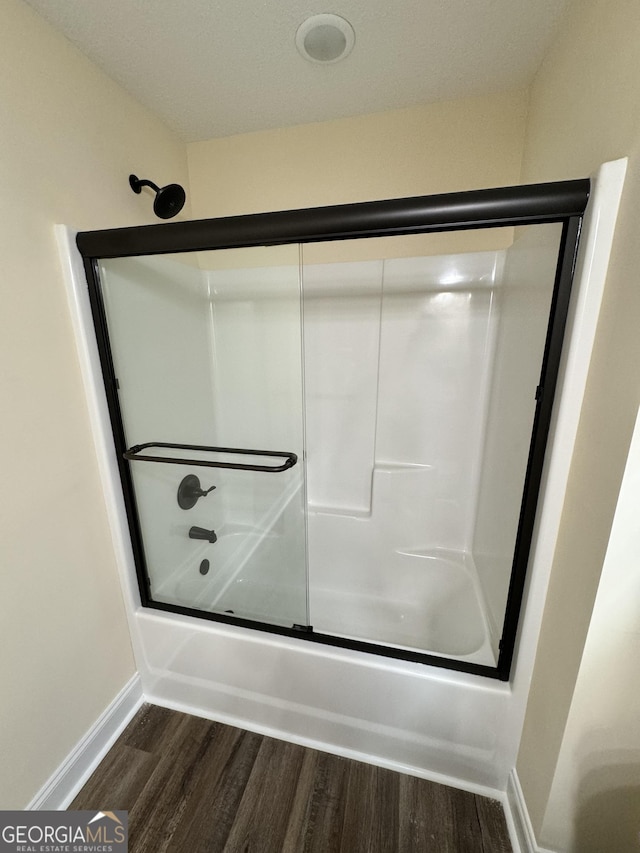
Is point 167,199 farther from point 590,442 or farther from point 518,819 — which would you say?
point 518,819

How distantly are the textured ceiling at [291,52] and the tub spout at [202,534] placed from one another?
176 centimetres

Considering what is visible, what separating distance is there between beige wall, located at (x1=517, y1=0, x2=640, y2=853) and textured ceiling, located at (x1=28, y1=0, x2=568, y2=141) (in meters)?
0.23

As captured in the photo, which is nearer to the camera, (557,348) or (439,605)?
(557,348)

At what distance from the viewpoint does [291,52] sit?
113 cm

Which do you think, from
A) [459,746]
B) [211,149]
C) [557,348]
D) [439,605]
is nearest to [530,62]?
[557,348]

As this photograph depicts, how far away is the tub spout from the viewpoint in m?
1.65

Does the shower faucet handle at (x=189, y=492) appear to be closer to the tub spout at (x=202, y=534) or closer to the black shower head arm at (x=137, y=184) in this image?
the tub spout at (x=202, y=534)

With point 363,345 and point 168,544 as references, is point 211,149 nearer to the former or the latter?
point 363,345

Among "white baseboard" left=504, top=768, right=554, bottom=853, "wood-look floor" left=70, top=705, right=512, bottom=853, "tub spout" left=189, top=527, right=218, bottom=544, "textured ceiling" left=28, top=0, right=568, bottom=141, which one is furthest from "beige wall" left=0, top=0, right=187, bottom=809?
"white baseboard" left=504, top=768, right=554, bottom=853

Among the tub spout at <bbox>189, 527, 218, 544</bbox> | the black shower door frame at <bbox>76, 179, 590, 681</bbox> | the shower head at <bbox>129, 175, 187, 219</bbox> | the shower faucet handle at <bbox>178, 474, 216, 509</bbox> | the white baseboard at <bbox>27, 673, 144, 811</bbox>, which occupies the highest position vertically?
the shower head at <bbox>129, 175, 187, 219</bbox>

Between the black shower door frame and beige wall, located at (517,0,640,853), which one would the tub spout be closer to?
the black shower door frame

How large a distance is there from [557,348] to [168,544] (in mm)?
1600

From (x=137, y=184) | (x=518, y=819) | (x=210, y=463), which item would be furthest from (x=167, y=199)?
(x=518, y=819)

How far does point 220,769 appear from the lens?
122cm
